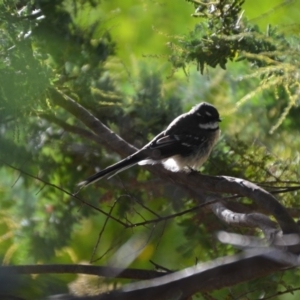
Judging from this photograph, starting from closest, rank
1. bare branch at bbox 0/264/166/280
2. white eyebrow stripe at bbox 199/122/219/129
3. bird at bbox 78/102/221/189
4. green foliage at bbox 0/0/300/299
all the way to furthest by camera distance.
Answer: bare branch at bbox 0/264/166/280 < green foliage at bbox 0/0/300/299 < bird at bbox 78/102/221/189 < white eyebrow stripe at bbox 199/122/219/129

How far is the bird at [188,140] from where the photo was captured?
3564 mm

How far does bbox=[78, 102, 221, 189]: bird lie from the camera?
3564 millimetres

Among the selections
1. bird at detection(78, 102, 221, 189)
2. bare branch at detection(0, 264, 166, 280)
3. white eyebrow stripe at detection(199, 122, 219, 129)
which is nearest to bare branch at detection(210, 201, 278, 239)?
bare branch at detection(0, 264, 166, 280)

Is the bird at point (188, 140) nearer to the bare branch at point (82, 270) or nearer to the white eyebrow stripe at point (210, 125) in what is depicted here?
the white eyebrow stripe at point (210, 125)

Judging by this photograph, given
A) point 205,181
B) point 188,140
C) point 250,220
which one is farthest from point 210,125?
point 250,220

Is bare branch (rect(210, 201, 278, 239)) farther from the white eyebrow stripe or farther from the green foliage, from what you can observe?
the white eyebrow stripe

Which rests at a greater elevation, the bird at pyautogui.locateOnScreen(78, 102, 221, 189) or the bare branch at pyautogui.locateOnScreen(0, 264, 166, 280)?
the bare branch at pyautogui.locateOnScreen(0, 264, 166, 280)

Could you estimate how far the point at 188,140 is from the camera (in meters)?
3.92

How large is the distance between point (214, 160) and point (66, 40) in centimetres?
103

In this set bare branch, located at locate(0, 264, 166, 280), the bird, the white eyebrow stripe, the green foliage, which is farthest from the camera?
the white eyebrow stripe

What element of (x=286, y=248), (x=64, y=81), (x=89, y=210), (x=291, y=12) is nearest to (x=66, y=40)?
(x=64, y=81)

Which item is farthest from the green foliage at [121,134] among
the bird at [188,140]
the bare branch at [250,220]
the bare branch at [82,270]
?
the bare branch at [82,270]

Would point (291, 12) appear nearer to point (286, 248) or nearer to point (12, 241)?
point (12, 241)

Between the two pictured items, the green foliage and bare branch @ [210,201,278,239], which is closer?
bare branch @ [210,201,278,239]
